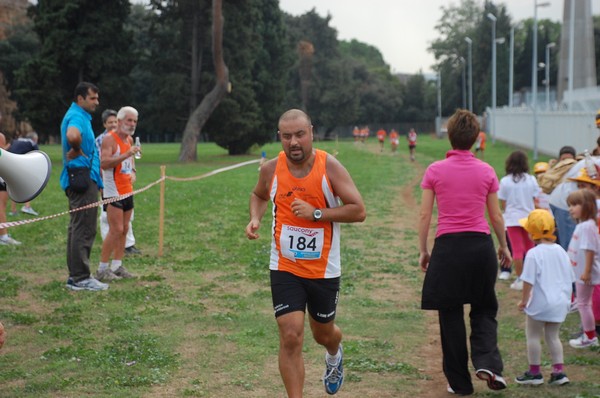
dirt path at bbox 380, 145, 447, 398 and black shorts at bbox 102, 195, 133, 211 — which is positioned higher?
black shorts at bbox 102, 195, 133, 211

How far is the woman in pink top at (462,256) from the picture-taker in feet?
21.1

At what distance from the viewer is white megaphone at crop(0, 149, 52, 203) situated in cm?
355

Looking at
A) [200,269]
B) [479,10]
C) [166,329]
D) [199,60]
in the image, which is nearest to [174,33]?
[199,60]

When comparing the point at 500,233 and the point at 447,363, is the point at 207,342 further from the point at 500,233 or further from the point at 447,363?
the point at 500,233

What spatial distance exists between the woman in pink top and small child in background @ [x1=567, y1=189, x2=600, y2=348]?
5.78ft

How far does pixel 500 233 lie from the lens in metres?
6.54

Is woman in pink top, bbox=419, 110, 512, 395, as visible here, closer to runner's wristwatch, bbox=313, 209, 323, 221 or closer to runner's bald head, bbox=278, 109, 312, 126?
runner's wristwatch, bbox=313, 209, 323, 221

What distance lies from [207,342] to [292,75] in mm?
91224

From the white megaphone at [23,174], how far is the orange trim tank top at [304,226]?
240 cm

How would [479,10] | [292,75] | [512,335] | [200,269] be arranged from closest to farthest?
[512,335] < [200,269] < [292,75] < [479,10]

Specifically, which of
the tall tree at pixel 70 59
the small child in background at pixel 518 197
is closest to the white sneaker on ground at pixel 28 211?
the small child in background at pixel 518 197

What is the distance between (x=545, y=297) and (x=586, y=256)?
1.35 m

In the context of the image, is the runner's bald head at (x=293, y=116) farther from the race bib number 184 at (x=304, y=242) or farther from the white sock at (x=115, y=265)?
the white sock at (x=115, y=265)

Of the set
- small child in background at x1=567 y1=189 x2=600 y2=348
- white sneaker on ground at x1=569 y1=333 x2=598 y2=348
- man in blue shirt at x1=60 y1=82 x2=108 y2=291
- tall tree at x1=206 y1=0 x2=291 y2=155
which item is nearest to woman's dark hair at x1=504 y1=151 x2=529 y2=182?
small child in background at x1=567 y1=189 x2=600 y2=348
